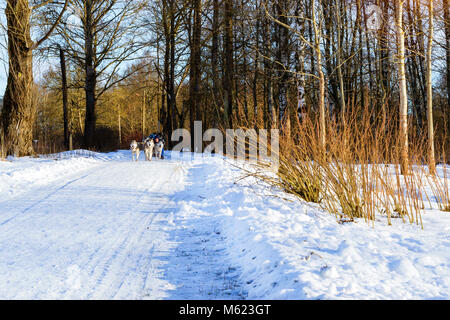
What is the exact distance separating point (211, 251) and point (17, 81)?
48.3ft

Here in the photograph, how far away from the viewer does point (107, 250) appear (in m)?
4.61

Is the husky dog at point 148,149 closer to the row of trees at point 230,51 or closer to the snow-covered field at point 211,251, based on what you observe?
the row of trees at point 230,51

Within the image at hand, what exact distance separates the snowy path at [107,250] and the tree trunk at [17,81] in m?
8.98

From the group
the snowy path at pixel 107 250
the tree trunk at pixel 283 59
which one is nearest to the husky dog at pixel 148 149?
the tree trunk at pixel 283 59

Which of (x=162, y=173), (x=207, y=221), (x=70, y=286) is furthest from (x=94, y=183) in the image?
(x=70, y=286)

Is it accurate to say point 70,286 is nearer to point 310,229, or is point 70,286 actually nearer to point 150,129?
point 310,229

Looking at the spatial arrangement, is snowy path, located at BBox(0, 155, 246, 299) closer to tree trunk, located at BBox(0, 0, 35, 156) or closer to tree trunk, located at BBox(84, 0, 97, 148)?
tree trunk, located at BBox(0, 0, 35, 156)

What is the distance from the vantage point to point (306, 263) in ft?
12.1

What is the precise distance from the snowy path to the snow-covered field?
15 mm

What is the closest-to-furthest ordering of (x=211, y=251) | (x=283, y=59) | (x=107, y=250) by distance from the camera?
(x=107, y=250)
(x=211, y=251)
(x=283, y=59)

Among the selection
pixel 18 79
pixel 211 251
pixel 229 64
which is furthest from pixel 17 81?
pixel 211 251

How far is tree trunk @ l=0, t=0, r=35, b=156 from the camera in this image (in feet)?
50.0

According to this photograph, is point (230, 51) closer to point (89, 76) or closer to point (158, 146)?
point (158, 146)

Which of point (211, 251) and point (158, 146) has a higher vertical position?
point (158, 146)
